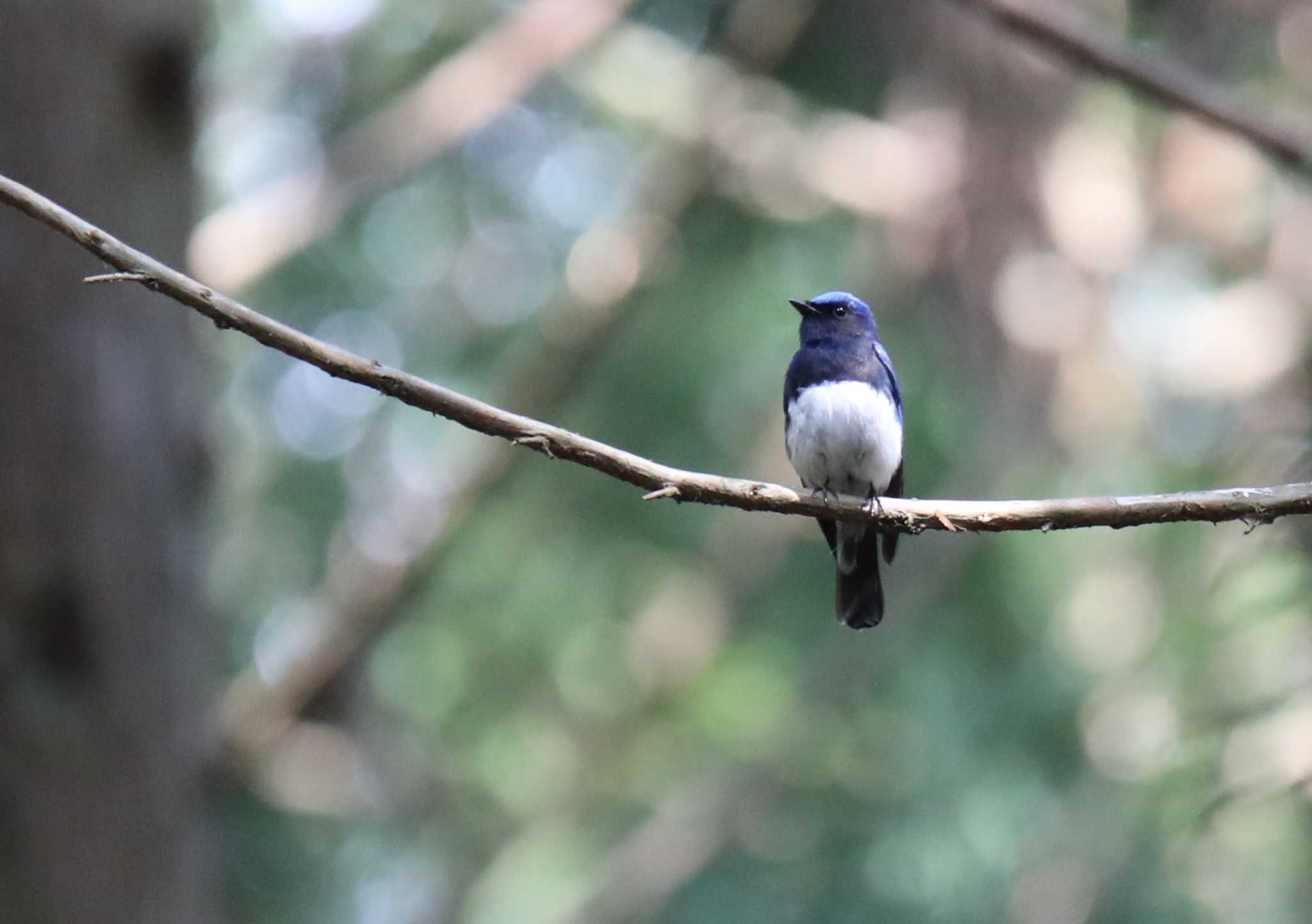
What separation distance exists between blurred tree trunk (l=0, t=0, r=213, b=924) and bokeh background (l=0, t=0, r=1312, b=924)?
32mm

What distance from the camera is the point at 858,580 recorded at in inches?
173

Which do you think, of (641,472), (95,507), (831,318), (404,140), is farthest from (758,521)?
(641,472)

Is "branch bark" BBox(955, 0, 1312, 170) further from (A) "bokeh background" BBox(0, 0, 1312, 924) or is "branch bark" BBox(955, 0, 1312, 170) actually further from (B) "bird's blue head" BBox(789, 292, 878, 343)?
(B) "bird's blue head" BBox(789, 292, 878, 343)

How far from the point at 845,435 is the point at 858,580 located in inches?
21.0

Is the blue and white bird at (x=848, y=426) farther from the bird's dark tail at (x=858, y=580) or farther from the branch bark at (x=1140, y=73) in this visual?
the branch bark at (x=1140, y=73)

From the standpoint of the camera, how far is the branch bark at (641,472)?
214 cm

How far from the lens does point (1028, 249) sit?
7.49m

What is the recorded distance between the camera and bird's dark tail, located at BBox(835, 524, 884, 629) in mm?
4309

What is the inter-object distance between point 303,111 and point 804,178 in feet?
11.2

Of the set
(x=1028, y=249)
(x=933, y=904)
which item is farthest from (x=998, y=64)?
(x=933, y=904)

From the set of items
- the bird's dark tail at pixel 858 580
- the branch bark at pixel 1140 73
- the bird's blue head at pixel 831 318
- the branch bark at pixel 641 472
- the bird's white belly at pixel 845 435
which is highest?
the branch bark at pixel 1140 73

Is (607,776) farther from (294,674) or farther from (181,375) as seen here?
(181,375)

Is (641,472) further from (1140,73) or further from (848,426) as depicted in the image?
(1140,73)

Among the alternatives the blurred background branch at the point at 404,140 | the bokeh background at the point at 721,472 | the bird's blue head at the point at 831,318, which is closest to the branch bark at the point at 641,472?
the bokeh background at the point at 721,472
